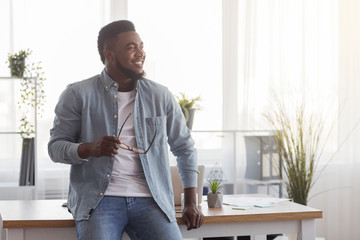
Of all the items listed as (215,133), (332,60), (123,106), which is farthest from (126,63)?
(332,60)

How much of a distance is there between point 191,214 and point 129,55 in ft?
2.21

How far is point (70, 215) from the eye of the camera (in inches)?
87.7

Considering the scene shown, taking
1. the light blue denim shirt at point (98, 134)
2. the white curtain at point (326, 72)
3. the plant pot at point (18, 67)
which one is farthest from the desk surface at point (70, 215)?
the white curtain at point (326, 72)

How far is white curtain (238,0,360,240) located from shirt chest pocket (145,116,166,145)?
2674mm

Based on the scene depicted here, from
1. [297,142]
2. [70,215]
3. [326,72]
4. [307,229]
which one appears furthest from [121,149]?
[326,72]

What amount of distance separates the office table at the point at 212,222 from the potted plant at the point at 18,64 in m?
1.79

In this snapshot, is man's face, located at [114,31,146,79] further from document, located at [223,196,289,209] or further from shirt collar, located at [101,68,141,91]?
document, located at [223,196,289,209]

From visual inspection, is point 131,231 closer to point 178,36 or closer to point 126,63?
point 126,63

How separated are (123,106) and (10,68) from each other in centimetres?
224

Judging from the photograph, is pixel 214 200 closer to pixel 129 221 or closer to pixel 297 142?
pixel 129 221

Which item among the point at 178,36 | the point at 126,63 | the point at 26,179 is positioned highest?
the point at 178,36

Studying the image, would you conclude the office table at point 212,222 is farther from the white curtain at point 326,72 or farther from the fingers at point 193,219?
the white curtain at point 326,72

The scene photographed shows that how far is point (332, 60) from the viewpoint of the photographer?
493cm

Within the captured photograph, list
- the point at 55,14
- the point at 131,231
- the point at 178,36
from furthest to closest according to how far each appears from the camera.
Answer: the point at 178,36, the point at 55,14, the point at 131,231
